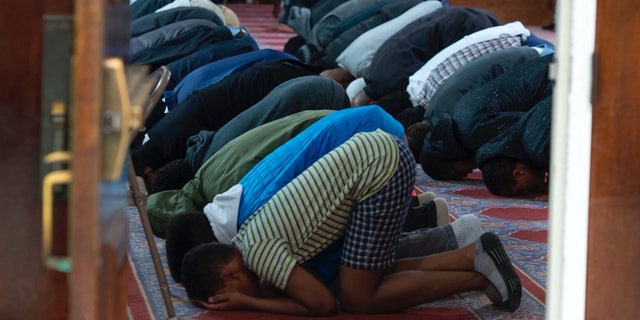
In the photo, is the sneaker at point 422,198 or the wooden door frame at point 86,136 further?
the sneaker at point 422,198

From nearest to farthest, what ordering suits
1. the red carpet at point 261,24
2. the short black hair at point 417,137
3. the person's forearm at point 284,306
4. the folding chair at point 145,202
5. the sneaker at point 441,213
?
the folding chair at point 145,202
the person's forearm at point 284,306
the sneaker at point 441,213
the short black hair at point 417,137
the red carpet at point 261,24

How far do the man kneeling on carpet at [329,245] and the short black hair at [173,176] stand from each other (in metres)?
0.97

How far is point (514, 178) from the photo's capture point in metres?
5.03

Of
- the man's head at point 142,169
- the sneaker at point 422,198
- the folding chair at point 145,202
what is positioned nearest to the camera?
the folding chair at point 145,202

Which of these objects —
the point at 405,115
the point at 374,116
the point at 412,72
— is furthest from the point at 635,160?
the point at 412,72

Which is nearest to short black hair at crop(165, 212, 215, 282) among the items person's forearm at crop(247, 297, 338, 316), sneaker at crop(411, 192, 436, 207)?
person's forearm at crop(247, 297, 338, 316)

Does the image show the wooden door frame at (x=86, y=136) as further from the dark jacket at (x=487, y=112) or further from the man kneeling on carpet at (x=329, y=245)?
the dark jacket at (x=487, y=112)

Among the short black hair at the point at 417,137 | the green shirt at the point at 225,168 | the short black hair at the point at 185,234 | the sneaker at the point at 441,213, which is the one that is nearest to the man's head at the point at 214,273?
the short black hair at the point at 185,234

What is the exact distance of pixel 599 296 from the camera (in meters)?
1.87

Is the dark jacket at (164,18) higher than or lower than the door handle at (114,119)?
lower

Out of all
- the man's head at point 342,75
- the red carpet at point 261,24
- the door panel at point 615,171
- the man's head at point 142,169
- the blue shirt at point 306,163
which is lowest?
the red carpet at point 261,24

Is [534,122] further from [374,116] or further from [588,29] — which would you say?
[588,29]

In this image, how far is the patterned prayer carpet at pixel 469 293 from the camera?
342cm

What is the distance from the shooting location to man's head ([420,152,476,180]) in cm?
546
